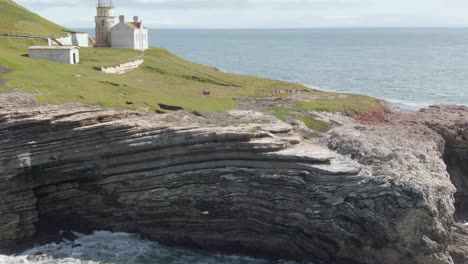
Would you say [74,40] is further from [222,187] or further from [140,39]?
[222,187]

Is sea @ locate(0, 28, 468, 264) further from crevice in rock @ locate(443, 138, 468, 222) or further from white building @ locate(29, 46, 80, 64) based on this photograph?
white building @ locate(29, 46, 80, 64)

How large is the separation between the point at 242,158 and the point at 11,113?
14.4m

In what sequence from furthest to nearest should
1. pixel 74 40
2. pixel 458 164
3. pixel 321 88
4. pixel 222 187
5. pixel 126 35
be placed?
pixel 321 88
pixel 74 40
pixel 126 35
pixel 458 164
pixel 222 187

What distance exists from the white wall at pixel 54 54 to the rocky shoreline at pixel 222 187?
20.6 metres

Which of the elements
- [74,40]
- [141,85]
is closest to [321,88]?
[74,40]

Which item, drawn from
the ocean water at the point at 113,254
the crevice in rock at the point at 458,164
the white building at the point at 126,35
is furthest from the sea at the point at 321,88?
the white building at the point at 126,35

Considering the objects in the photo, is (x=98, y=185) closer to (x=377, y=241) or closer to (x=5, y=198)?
(x=5, y=198)

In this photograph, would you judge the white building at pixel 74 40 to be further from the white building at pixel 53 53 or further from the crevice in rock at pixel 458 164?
the crevice in rock at pixel 458 164

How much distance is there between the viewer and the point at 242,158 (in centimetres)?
3400

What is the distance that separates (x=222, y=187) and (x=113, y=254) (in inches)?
318

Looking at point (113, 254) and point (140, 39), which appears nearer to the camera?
point (113, 254)

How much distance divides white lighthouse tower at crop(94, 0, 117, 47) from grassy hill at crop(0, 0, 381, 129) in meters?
7.76

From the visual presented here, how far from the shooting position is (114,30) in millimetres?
74250

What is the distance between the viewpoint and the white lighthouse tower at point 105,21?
74812 millimetres
